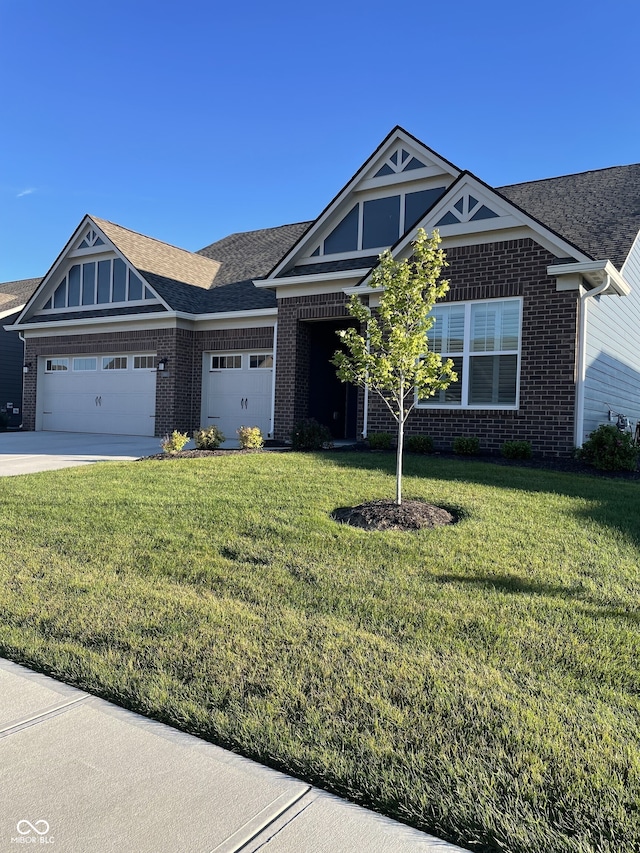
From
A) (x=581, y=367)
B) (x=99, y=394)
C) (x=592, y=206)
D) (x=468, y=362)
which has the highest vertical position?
Answer: (x=592, y=206)

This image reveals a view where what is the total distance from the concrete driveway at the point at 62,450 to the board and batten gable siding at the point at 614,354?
30.1 feet

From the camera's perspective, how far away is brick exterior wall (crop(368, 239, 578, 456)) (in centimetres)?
1076

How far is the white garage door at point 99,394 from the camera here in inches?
705

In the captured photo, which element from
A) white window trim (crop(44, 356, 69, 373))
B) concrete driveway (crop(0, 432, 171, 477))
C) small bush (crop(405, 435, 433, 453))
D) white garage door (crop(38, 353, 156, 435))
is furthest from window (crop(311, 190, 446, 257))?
white window trim (crop(44, 356, 69, 373))

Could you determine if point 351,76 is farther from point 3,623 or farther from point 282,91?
point 3,623

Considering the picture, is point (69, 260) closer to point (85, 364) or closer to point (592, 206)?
point (85, 364)

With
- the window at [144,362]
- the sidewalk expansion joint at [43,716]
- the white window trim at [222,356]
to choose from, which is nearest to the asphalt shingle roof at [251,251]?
the white window trim at [222,356]

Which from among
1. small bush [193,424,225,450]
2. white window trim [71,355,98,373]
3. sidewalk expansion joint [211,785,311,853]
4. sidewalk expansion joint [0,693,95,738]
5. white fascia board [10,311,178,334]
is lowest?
sidewalk expansion joint [0,693,95,738]

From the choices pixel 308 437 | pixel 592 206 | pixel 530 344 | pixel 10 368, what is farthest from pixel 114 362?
pixel 592 206

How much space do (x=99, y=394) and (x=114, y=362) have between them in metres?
1.18

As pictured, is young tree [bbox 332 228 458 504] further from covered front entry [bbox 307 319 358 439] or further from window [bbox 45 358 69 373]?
window [bbox 45 358 69 373]

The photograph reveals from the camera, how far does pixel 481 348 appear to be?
11594 mm

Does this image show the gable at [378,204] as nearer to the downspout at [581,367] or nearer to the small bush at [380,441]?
the downspout at [581,367]

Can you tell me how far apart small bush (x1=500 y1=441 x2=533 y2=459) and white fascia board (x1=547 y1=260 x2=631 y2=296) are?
3126 millimetres
